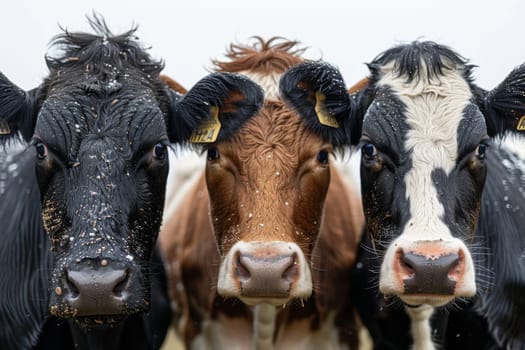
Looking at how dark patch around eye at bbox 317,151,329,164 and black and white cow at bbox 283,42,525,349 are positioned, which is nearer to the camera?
black and white cow at bbox 283,42,525,349

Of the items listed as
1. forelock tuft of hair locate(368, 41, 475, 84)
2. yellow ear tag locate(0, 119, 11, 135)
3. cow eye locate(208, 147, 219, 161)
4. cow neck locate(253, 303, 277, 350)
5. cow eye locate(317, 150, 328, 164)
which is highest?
forelock tuft of hair locate(368, 41, 475, 84)

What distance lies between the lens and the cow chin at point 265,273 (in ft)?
18.6

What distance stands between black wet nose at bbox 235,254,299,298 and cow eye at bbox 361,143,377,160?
93 centimetres

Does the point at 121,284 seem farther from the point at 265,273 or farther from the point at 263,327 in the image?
the point at 263,327

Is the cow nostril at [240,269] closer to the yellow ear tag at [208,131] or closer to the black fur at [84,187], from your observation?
the black fur at [84,187]

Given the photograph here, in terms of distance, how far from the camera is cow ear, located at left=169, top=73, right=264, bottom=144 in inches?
250

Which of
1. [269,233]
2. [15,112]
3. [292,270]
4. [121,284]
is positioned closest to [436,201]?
[292,270]

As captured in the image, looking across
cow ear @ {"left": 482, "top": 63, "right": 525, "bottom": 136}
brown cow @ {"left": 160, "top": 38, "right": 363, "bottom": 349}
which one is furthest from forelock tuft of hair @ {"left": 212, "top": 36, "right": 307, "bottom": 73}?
cow ear @ {"left": 482, "top": 63, "right": 525, "bottom": 136}

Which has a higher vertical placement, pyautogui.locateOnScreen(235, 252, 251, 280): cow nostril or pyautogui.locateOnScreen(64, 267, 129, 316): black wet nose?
pyautogui.locateOnScreen(64, 267, 129, 316): black wet nose

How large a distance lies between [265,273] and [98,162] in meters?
1.31

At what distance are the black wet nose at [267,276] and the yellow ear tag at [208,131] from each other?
1.13 metres

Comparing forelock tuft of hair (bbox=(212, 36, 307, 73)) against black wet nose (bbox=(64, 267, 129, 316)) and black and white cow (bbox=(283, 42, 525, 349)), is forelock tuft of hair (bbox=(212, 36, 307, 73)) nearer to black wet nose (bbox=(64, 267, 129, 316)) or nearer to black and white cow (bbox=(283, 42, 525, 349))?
black and white cow (bbox=(283, 42, 525, 349))

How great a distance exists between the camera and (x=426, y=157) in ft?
19.1

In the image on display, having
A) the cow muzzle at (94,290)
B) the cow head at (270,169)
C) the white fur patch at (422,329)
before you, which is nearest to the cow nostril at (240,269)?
the cow head at (270,169)
